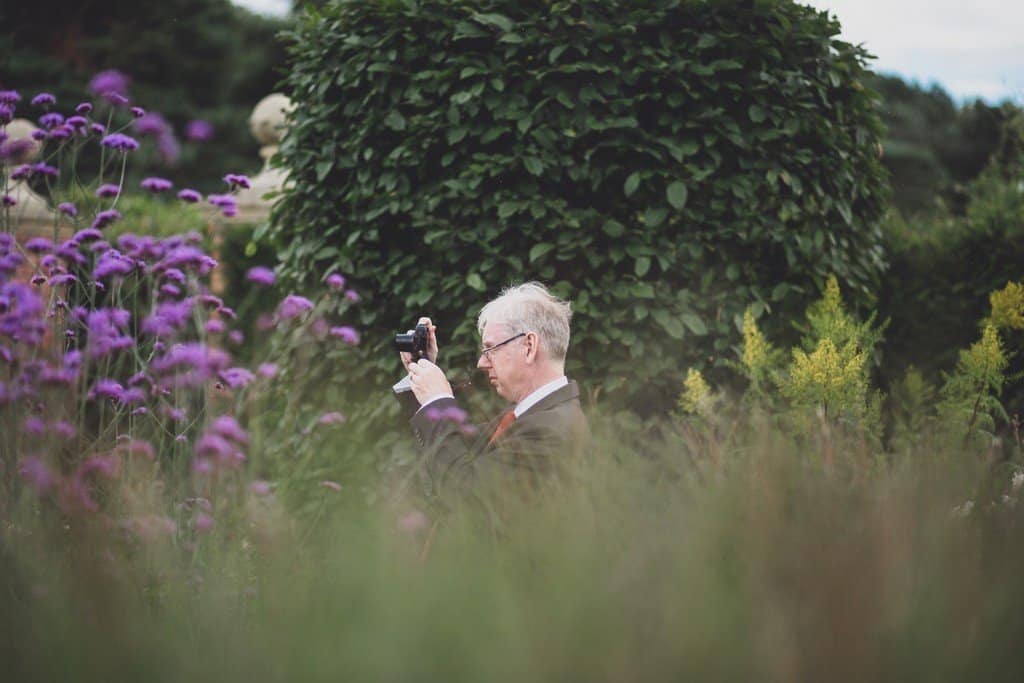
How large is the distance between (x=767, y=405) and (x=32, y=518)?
2743 millimetres

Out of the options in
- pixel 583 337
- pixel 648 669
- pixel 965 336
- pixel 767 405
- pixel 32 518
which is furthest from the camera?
pixel 965 336

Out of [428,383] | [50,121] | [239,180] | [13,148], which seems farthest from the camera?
[239,180]

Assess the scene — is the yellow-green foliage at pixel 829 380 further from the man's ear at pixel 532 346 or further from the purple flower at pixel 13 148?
the purple flower at pixel 13 148

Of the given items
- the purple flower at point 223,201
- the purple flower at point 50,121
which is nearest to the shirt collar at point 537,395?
the purple flower at point 223,201

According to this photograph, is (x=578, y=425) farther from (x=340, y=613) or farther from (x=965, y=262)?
(x=965, y=262)

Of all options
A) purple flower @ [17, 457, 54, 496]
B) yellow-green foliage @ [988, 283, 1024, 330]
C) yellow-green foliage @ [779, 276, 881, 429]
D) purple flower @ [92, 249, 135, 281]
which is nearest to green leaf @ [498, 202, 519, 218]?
yellow-green foliage @ [779, 276, 881, 429]

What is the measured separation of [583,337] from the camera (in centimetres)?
425

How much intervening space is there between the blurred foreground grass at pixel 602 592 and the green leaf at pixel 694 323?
2303 millimetres

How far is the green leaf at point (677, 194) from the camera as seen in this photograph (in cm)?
412

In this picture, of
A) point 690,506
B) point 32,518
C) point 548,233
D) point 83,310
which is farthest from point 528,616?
point 548,233

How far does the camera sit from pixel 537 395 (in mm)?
3348

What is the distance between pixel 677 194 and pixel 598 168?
1.20 ft

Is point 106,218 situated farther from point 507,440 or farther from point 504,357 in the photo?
point 507,440

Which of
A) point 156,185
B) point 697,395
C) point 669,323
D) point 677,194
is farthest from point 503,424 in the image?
point 156,185
